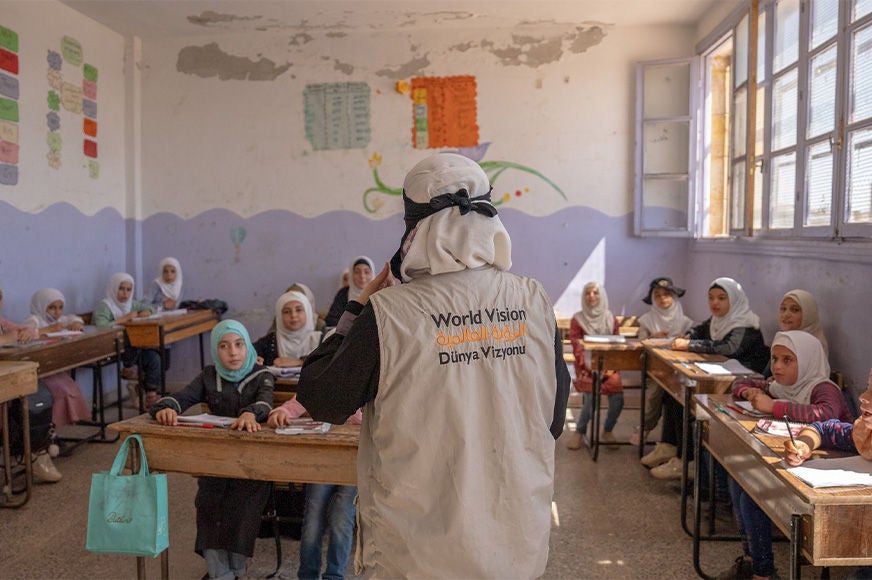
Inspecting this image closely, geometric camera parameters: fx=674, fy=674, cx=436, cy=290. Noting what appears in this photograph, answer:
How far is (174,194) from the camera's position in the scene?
6.14 metres

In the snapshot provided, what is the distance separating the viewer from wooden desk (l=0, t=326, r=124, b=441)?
12.2 feet

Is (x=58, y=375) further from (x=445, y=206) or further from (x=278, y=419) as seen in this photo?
(x=445, y=206)

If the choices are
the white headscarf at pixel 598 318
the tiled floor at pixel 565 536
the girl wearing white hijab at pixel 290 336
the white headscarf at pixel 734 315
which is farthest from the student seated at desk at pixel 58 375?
the white headscarf at pixel 734 315

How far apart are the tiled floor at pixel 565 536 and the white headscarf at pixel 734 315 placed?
95 cm

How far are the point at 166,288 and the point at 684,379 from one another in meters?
4.47

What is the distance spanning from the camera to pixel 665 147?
5613mm

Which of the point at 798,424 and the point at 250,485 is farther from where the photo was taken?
the point at 250,485

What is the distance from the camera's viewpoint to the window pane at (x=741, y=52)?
14.7ft

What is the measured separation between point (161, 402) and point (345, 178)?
148 inches

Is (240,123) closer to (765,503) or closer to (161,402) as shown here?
(161,402)

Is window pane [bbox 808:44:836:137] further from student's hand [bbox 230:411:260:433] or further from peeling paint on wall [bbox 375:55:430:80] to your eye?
peeling paint on wall [bbox 375:55:430:80]

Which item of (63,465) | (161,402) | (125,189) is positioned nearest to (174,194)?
(125,189)

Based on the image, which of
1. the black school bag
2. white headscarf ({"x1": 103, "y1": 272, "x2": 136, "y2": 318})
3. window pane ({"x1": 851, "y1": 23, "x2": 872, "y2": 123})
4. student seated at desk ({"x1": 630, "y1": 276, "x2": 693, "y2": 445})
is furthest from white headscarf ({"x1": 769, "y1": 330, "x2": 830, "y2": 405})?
white headscarf ({"x1": 103, "y1": 272, "x2": 136, "y2": 318})

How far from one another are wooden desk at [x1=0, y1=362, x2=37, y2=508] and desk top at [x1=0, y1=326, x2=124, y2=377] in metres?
0.34
